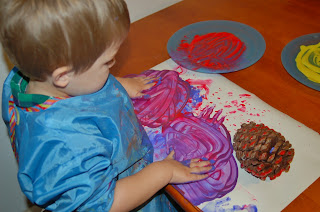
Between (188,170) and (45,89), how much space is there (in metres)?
0.33

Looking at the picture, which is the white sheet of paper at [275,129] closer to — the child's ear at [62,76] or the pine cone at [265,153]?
the pine cone at [265,153]

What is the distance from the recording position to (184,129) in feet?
2.40

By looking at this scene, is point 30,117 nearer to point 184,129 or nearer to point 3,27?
point 3,27

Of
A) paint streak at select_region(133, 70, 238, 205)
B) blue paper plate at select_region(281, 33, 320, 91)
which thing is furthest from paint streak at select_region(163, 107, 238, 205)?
blue paper plate at select_region(281, 33, 320, 91)

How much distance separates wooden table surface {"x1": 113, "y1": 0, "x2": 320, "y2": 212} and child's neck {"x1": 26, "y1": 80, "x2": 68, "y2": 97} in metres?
0.30

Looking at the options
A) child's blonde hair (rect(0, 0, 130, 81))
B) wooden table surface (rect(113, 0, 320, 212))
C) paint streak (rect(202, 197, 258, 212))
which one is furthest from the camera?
wooden table surface (rect(113, 0, 320, 212))

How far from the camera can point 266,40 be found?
942 millimetres

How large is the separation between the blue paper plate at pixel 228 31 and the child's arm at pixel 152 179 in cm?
32

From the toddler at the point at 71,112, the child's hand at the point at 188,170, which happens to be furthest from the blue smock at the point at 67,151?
the child's hand at the point at 188,170

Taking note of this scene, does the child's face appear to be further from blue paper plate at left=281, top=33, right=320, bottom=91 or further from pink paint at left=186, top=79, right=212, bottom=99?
blue paper plate at left=281, top=33, right=320, bottom=91

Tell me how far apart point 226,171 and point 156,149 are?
0.54 feet

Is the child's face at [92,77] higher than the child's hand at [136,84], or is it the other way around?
the child's face at [92,77]

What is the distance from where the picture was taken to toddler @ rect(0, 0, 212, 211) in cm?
48

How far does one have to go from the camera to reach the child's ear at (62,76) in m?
0.52
